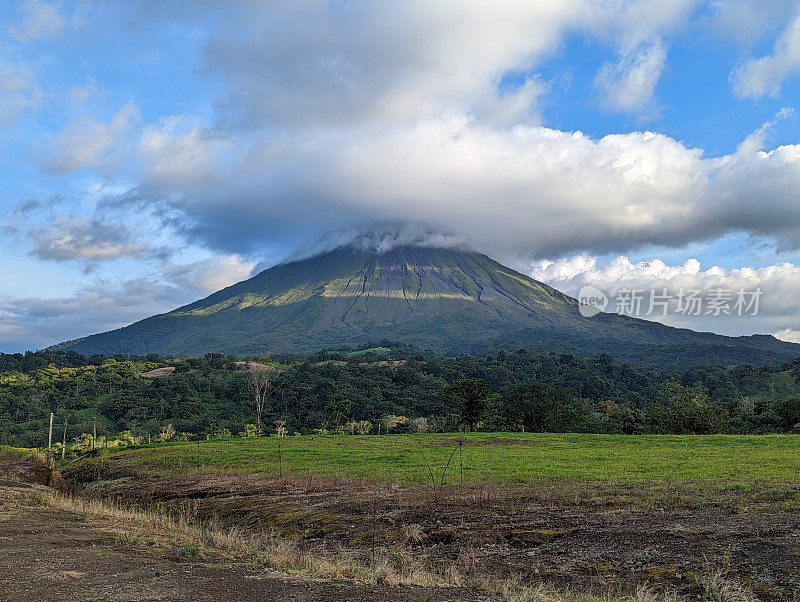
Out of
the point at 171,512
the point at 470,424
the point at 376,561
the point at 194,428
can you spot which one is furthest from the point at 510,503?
the point at 194,428

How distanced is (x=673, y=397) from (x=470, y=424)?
18.6m

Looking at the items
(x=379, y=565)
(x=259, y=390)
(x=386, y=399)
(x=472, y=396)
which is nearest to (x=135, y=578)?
(x=379, y=565)

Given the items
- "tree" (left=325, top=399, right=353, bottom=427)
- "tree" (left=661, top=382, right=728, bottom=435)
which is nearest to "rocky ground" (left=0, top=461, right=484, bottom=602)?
"tree" (left=661, top=382, right=728, bottom=435)

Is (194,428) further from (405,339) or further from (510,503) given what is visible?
(405,339)

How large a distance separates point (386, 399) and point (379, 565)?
61.1m

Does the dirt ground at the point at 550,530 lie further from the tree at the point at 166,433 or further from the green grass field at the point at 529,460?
the tree at the point at 166,433

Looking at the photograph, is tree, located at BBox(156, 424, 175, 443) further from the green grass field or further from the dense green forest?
the green grass field

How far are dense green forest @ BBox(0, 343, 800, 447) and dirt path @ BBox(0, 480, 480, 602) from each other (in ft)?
127

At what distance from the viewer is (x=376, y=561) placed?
356 inches

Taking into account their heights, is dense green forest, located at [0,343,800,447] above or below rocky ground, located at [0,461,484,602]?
below

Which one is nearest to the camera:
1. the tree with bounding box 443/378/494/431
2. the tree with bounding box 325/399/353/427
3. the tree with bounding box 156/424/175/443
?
the tree with bounding box 443/378/494/431

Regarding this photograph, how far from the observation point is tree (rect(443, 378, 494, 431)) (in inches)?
1810

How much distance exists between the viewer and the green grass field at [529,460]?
16.8 meters

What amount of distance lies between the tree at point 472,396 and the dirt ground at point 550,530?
3052 cm
